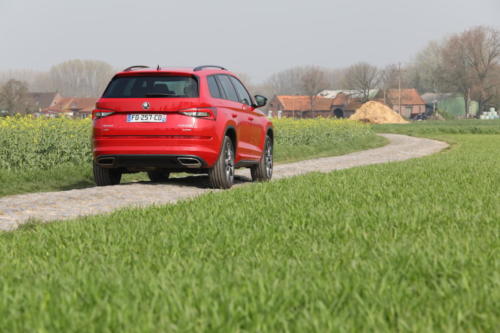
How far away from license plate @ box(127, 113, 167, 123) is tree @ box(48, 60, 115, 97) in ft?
601

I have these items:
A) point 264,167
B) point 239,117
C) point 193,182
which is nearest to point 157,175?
point 193,182

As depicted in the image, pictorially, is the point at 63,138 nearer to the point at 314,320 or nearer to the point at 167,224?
the point at 167,224

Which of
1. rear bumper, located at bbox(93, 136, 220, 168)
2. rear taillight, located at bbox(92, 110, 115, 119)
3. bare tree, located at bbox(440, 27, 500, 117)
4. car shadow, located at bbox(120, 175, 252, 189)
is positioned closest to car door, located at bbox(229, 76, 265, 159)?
car shadow, located at bbox(120, 175, 252, 189)

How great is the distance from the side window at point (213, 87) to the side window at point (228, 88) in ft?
0.96

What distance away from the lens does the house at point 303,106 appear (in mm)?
134250

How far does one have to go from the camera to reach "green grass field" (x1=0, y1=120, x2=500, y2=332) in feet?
11.4

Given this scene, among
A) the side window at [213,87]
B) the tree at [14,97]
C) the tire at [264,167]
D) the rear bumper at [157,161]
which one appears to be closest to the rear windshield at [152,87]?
the side window at [213,87]

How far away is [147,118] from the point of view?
11109mm

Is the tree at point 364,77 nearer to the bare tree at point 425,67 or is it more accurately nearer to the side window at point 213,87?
the bare tree at point 425,67

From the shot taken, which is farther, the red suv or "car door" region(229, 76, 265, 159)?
"car door" region(229, 76, 265, 159)

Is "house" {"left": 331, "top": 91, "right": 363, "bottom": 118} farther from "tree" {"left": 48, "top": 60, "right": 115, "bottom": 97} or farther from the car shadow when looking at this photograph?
the car shadow

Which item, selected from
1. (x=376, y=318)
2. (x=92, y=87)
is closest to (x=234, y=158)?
(x=376, y=318)

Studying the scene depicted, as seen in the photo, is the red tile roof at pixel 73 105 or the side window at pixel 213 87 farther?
the red tile roof at pixel 73 105

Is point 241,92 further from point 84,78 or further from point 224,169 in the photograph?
point 84,78
